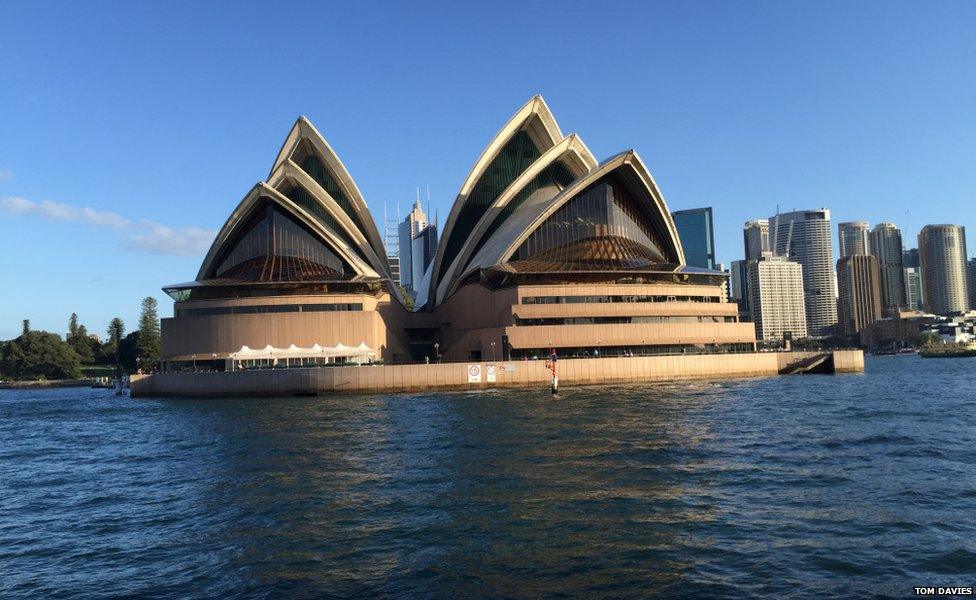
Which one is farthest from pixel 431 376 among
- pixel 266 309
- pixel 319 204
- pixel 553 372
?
pixel 319 204

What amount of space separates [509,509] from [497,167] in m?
68.8

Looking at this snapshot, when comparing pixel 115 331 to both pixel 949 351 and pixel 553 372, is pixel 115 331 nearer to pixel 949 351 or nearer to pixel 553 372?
pixel 553 372

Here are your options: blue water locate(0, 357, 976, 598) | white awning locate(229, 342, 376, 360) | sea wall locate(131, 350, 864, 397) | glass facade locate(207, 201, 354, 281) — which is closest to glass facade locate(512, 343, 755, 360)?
sea wall locate(131, 350, 864, 397)

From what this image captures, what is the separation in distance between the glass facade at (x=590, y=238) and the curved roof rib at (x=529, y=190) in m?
4.64

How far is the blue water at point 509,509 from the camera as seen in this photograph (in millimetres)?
12688

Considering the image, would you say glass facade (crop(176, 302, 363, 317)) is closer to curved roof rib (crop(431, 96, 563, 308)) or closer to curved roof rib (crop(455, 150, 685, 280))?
curved roof rib (crop(455, 150, 685, 280))

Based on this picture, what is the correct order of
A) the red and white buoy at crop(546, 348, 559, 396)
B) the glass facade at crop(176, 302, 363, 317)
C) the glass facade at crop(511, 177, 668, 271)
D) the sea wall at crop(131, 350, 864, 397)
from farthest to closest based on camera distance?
the glass facade at crop(511, 177, 668, 271) → the glass facade at crop(176, 302, 363, 317) → the sea wall at crop(131, 350, 864, 397) → the red and white buoy at crop(546, 348, 559, 396)

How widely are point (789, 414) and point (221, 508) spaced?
25.8m

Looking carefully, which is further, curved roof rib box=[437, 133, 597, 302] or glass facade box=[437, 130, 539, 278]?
glass facade box=[437, 130, 539, 278]

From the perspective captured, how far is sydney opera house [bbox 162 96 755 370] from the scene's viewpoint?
6700cm

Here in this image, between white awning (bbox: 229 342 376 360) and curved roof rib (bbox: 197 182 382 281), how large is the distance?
32.1 feet

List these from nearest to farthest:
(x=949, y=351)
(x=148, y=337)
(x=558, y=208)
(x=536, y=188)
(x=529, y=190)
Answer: (x=558, y=208) < (x=529, y=190) < (x=536, y=188) < (x=148, y=337) < (x=949, y=351)

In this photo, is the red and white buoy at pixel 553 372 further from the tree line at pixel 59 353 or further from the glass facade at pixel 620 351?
the tree line at pixel 59 353

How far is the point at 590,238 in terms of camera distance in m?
73.7
